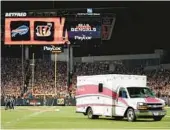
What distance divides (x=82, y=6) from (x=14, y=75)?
14590 millimetres

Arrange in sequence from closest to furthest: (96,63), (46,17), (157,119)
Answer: (157,119) < (46,17) < (96,63)

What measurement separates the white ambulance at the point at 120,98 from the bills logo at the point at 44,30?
2883 centimetres

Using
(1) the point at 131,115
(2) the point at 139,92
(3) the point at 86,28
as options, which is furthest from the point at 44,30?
(1) the point at 131,115

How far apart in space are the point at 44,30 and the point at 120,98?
33.1m

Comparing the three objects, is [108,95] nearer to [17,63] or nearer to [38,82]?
[38,82]

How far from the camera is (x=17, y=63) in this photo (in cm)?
7919

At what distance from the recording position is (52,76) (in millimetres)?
76250

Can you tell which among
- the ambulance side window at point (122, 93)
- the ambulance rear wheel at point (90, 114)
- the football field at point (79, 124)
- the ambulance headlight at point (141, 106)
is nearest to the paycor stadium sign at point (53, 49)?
the ambulance rear wheel at point (90, 114)

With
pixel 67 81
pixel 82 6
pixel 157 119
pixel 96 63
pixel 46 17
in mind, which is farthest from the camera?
pixel 96 63

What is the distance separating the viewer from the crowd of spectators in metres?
72.2

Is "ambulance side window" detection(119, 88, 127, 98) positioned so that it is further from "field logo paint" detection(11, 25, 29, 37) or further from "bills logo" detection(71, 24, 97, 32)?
"field logo paint" detection(11, 25, 29, 37)

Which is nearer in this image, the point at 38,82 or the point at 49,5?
the point at 49,5

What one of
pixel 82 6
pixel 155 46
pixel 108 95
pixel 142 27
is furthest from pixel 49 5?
pixel 108 95

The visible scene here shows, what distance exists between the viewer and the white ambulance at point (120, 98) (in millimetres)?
29422
